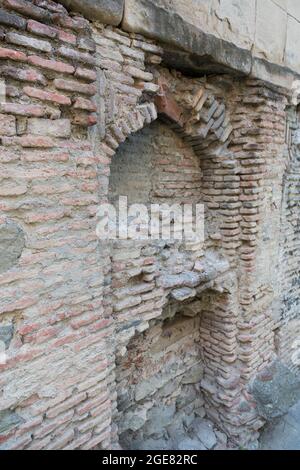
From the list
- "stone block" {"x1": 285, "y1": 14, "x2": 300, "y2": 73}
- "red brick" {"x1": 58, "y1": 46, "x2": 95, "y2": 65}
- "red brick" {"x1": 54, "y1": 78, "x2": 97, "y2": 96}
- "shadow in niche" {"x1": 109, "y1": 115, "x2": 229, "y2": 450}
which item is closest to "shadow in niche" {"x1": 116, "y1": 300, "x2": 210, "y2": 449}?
"shadow in niche" {"x1": 109, "y1": 115, "x2": 229, "y2": 450}

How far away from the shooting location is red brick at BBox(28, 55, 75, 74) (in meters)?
1.72

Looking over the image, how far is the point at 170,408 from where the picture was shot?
12.1 feet

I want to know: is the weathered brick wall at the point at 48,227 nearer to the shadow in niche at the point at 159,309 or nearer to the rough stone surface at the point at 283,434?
the shadow in niche at the point at 159,309

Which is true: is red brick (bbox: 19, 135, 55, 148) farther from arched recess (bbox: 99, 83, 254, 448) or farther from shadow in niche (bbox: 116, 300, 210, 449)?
shadow in niche (bbox: 116, 300, 210, 449)

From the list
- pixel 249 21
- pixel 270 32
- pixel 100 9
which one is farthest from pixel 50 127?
pixel 270 32

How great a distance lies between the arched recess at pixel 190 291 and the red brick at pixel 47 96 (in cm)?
46

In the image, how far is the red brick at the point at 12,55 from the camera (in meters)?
1.61

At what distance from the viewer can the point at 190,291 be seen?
10.5ft

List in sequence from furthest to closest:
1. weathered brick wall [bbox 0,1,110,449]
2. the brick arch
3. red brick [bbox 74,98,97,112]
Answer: the brick arch → red brick [bbox 74,98,97,112] → weathered brick wall [bbox 0,1,110,449]

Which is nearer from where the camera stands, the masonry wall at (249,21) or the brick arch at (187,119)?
the brick arch at (187,119)

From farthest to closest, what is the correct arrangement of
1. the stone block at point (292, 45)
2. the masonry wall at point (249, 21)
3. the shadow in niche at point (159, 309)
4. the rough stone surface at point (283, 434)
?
the rough stone surface at point (283, 434), the stone block at point (292, 45), the shadow in niche at point (159, 309), the masonry wall at point (249, 21)

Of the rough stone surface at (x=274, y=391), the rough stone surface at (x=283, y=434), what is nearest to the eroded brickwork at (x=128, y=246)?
the rough stone surface at (x=274, y=391)

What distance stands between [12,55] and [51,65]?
0.21 metres

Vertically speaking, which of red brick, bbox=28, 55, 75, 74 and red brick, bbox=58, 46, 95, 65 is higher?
red brick, bbox=58, 46, 95, 65
